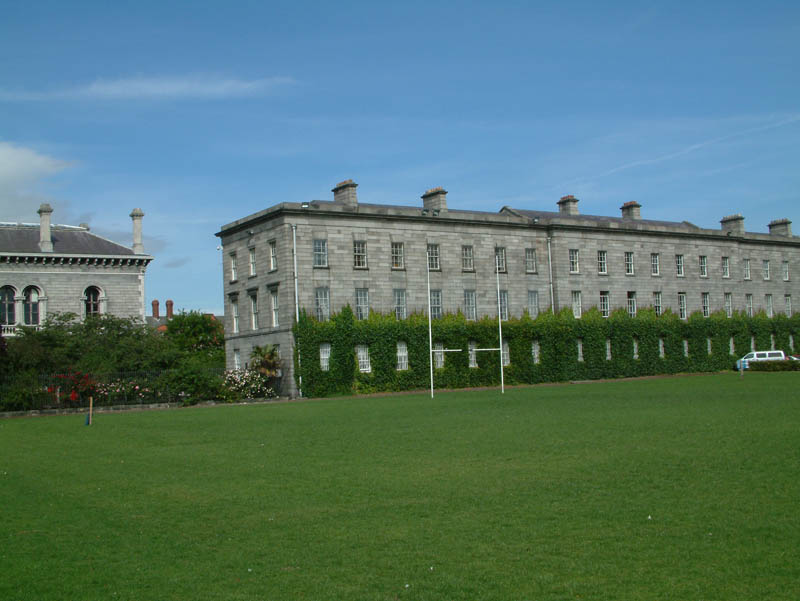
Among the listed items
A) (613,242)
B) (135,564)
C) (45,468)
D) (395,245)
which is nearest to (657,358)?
(613,242)

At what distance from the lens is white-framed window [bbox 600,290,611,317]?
6238 cm

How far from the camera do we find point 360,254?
52.9 metres

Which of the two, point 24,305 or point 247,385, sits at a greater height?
point 24,305

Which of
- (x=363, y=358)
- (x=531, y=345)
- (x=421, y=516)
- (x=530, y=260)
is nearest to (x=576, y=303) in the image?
(x=530, y=260)

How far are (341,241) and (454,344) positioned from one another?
9392mm

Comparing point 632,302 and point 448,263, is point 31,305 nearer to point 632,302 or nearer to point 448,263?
point 448,263

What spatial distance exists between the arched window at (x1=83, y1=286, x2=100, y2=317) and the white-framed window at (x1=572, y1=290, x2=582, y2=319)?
34601mm

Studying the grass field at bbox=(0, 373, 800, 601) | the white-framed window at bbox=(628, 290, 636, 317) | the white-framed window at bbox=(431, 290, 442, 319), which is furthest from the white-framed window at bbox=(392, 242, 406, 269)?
the grass field at bbox=(0, 373, 800, 601)

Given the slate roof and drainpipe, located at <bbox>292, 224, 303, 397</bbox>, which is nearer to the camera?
drainpipe, located at <bbox>292, 224, 303, 397</bbox>

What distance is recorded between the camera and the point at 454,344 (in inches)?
2142

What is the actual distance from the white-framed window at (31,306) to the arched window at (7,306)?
0.78 metres

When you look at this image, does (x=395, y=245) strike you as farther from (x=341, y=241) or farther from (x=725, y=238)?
(x=725, y=238)

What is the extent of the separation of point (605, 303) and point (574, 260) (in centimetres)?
403

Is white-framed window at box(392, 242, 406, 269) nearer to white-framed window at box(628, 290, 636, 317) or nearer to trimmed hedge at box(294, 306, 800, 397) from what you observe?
trimmed hedge at box(294, 306, 800, 397)
